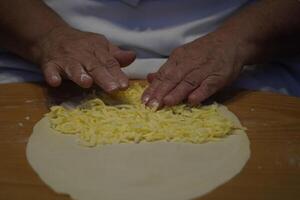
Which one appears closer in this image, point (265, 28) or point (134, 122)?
point (134, 122)

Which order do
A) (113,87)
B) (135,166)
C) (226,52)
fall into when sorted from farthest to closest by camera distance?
1. (226,52)
2. (113,87)
3. (135,166)

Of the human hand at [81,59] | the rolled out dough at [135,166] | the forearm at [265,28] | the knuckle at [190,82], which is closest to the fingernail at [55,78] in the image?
the human hand at [81,59]

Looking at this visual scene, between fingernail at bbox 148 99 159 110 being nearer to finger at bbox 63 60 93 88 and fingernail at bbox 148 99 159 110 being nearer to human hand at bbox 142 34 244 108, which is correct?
human hand at bbox 142 34 244 108

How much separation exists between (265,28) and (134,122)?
385 millimetres

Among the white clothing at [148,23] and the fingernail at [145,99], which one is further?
the white clothing at [148,23]

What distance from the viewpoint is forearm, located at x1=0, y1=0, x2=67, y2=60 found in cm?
99

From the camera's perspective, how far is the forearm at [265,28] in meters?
0.99

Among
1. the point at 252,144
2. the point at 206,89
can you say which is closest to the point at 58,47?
the point at 206,89

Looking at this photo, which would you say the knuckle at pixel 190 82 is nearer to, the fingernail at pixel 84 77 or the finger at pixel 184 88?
the finger at pixel 184 88

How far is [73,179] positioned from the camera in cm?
68

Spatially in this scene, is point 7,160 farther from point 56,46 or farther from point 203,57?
point 203,57

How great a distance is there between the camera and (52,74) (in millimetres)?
871

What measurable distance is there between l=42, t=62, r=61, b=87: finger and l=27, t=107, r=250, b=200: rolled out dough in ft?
Answer: 0.31

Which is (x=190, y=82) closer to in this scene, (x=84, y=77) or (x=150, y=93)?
(x=150, y=93)
